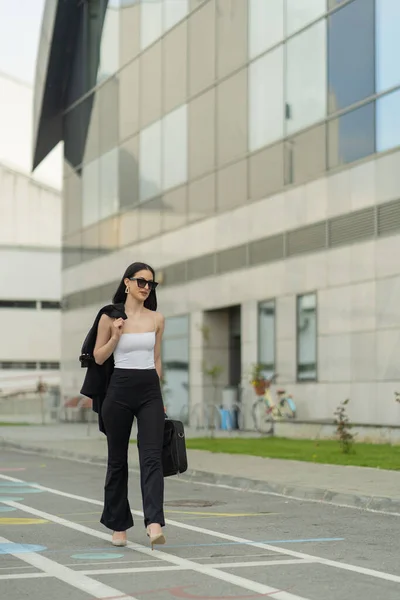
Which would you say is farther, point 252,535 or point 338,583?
point 252,535

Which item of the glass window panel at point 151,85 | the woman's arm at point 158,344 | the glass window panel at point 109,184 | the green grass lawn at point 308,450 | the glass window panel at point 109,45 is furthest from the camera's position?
the glass window panel at point 109,45

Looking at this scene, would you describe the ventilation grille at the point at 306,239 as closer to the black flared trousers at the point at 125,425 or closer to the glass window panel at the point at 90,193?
the glass window panel at the point at 90,193

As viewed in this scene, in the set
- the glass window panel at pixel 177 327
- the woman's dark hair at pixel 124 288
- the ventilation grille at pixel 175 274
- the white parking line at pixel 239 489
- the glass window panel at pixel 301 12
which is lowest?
the white parking line at pixel 239 489

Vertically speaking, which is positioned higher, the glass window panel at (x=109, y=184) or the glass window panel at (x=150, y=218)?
the glass window panel at (x=109, y=184)

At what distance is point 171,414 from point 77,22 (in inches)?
610

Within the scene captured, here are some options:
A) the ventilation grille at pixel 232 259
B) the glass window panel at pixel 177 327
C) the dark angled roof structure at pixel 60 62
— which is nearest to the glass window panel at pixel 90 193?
the dark angled roof structure at pixel 60 62

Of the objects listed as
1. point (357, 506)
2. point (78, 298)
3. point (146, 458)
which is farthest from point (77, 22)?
point (146, 458)

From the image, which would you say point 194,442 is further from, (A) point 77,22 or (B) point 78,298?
(A) point 77,22

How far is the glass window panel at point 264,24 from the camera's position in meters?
28.9

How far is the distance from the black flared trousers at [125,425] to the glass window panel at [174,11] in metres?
26.6

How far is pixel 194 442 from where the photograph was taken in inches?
936

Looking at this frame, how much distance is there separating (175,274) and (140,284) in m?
25.3

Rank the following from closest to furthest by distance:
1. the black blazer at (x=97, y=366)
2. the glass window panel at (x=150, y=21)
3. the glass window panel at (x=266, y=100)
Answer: the black blazer at (x=97, y=366), the glass window panel at (x=266, y=100), the glass window panel at (x=150, y=21)

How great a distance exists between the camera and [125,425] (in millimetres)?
8797
